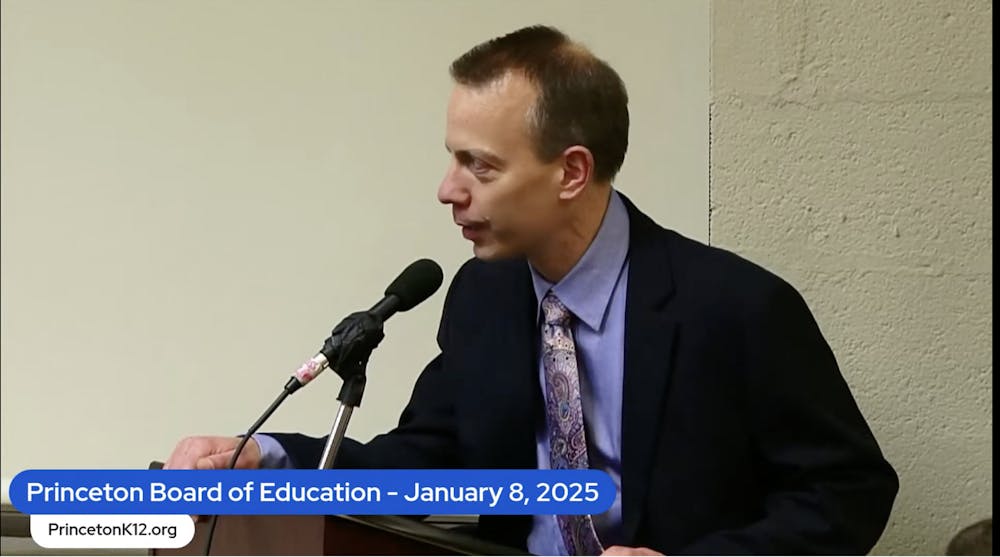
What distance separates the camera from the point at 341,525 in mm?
1137

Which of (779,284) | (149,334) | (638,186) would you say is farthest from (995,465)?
(149,334)

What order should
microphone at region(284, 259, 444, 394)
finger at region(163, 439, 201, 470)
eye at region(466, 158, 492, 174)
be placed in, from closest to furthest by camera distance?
1. microphone at region(284, 259, 444, 394)
2. finger at region(163, 439, 201, 470)
3. eye at region(466, 158, 492, 174)

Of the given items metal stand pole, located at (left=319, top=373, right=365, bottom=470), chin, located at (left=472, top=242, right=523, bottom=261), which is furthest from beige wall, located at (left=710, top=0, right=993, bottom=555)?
metal stand pole, located at (left=319, top=373, right=365, bottom=470)

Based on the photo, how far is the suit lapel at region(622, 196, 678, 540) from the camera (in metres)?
1.33

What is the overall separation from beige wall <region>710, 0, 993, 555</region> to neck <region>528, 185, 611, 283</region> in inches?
7.2

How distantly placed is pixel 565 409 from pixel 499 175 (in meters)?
0.26

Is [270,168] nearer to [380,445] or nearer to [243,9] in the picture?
[243,9]

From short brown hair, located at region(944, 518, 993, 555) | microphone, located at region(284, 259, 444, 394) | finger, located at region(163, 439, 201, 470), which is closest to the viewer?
microphone, located at region(284, 259, 444, 394)

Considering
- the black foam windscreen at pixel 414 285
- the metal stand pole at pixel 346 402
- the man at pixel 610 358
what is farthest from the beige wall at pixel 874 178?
the metal stand pole at pixel 346 402

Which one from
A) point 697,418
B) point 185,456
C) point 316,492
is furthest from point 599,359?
point 185,456

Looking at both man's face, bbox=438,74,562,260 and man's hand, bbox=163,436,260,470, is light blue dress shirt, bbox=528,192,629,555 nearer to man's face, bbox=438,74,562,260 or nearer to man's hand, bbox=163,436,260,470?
man's face, bbox=438,74,562,260

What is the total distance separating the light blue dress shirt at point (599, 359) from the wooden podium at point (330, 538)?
0.60 ft

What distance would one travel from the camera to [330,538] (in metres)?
1.12

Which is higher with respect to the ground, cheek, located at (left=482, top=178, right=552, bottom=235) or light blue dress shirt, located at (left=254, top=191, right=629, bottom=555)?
cheek, located at (left=482, top=178, right=552, bottom=235)
